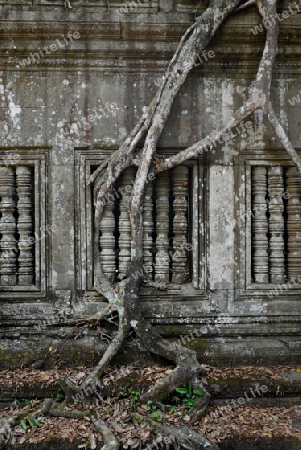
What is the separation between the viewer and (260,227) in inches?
173

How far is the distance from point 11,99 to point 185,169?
2037 millimetres

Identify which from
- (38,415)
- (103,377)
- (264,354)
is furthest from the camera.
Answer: (264,354)

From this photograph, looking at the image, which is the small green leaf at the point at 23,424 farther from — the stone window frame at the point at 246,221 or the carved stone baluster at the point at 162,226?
the stone window frame at the point at 246,221

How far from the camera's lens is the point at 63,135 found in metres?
4.27

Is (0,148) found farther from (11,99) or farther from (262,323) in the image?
(262,323)

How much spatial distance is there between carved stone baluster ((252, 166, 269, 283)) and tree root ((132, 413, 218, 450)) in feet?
5.85

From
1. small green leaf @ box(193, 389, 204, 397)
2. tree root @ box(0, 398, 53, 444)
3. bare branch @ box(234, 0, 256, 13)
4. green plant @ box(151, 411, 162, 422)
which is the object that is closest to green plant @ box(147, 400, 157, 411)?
green plant @ box(151, 411, 162, 422)

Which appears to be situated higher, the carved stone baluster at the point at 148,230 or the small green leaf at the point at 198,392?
the carved stone baluster at the point at 148,230

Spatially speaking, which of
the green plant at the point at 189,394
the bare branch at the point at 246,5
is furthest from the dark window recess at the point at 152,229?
the bare branch at the point at 246,5

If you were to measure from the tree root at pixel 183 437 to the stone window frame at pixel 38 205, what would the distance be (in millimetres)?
1835

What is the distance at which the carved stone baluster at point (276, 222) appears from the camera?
4.41 meters

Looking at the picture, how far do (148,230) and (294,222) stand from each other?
5.44 ft

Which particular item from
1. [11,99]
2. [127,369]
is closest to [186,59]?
[11,99]

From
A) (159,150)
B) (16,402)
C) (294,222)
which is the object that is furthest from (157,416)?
(159,150)
